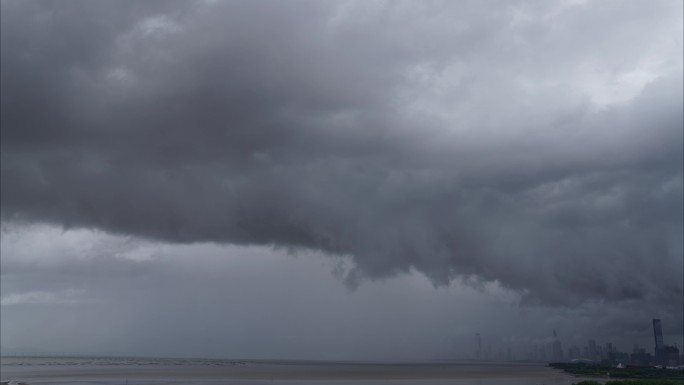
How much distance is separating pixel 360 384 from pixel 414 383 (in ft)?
46.4

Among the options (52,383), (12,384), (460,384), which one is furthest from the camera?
(460,384)

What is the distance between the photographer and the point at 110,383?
14375cm

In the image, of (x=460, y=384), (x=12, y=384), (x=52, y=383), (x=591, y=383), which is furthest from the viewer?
(x=460, y=384)

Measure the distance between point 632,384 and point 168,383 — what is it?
93890mm

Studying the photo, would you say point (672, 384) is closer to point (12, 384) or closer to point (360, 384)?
point (360, 384)

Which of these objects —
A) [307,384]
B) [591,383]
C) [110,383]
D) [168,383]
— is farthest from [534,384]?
[110,383]

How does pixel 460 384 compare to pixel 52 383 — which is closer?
pixel 52 383

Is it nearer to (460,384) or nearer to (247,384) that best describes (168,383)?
(247,384)

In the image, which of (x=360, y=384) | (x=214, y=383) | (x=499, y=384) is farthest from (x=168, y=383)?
(x=499, y=384)

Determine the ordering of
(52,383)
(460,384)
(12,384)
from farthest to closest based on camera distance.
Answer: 1. (460,384)
2. (52,383)
3. (12,384)

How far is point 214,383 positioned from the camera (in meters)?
142

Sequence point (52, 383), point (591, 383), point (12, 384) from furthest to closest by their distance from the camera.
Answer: point (52, 383) < point (12, 384) < point (591, 383)

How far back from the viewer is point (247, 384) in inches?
5655

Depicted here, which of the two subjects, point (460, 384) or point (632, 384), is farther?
point (460, 384)
